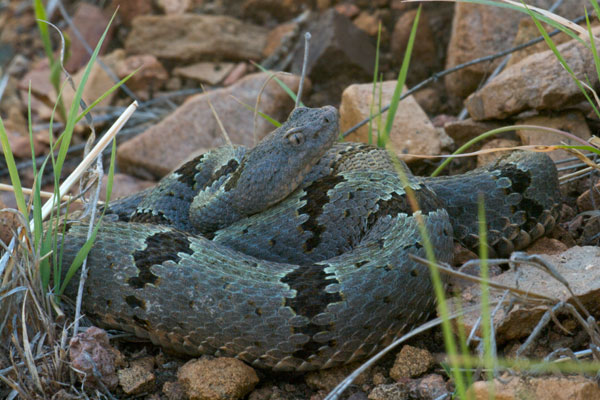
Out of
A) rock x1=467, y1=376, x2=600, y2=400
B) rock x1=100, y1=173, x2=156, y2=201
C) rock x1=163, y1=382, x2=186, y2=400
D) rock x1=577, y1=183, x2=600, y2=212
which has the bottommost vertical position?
rock x1=163, y1=382, x2=186, y2=400

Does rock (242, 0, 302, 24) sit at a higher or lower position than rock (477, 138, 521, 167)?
higher

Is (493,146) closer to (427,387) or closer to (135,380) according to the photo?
(427,387)

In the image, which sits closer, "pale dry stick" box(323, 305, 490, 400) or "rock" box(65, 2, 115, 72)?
"pale dry stick" box(323, 305, 490, 400)

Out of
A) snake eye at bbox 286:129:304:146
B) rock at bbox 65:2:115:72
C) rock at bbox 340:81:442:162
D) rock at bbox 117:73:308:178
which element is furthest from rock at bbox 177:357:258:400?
rock at bbox 65:2:115:72

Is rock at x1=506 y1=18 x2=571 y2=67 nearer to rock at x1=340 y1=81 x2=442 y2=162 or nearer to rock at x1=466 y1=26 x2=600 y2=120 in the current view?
rock at x1=466 y1=26 x2=600 y2=120

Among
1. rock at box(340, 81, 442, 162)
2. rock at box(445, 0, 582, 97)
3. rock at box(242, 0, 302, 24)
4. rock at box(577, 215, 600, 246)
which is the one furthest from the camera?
rock at box(242, 0, 302, 24)

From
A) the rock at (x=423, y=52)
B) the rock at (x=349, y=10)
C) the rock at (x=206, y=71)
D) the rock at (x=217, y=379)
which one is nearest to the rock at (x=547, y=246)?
the rock at (x=217, y=379)

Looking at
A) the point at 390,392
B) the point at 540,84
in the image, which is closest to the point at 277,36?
the point at 540,84
